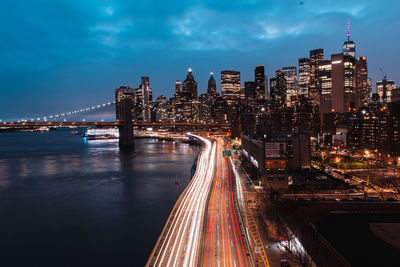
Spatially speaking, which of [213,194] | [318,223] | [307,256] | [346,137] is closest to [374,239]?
[318,223]

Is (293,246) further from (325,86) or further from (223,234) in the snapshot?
(325,86)

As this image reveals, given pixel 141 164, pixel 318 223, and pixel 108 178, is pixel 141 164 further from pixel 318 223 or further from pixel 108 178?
pixel 318 223

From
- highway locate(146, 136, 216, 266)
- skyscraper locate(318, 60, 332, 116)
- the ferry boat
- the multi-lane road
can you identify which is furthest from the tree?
skyscraper locate(318, 60, 332, 116)

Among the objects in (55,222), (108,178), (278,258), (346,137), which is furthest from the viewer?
(346,137)

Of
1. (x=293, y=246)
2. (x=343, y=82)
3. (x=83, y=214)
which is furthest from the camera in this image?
(x=343, y=82)

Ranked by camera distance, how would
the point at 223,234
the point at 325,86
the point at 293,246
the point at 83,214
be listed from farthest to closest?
1. the point at 325,86
2. the point at 83,214
3. the point at 223,234
4. the point at 293,246

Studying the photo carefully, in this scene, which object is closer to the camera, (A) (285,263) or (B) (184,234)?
(A) (285,263)

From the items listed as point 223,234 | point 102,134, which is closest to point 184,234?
point 223,234
